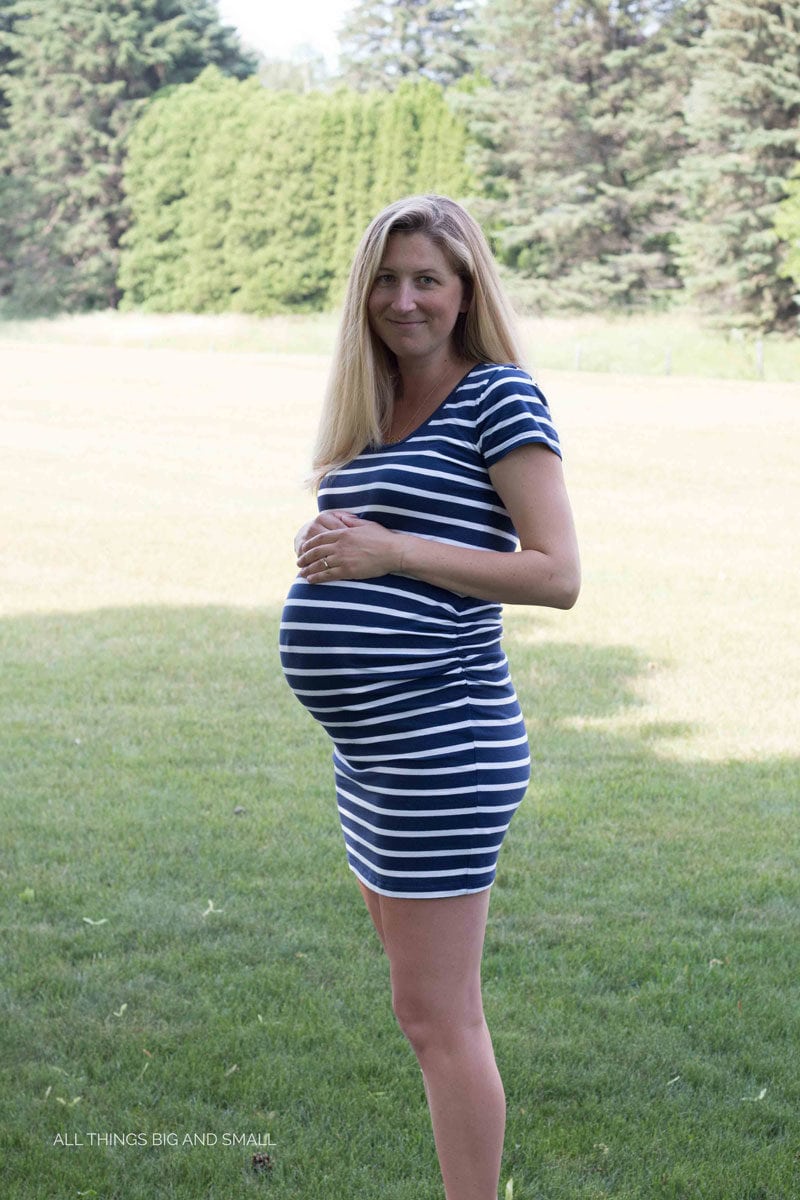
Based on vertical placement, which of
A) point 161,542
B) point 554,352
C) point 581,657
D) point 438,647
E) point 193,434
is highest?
point 438,647

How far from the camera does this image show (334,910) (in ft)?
13.3

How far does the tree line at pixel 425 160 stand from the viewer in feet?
104

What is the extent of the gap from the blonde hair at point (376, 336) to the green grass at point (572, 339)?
24954mm

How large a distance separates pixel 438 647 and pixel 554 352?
2813cm

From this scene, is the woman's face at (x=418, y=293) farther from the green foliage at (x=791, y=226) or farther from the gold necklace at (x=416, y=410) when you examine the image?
the green foliage at (x=791, y=226)

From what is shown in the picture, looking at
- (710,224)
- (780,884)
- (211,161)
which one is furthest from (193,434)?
(211,161)

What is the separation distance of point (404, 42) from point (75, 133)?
1301 cm

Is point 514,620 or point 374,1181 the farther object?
point 514,620

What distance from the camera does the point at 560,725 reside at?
600 cm

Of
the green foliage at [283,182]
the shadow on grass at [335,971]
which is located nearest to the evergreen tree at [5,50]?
the green foliage at [283,182]

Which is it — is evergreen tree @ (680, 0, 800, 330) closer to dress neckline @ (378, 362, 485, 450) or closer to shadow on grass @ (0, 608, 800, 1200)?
shadow on grass @ (0, 608, 800, 1200)

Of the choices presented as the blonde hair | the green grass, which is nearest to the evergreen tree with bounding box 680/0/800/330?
the green grass

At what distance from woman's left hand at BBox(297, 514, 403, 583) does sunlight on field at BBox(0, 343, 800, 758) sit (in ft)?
1.75

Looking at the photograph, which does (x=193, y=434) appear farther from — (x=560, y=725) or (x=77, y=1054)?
(x=77, y=1054)
